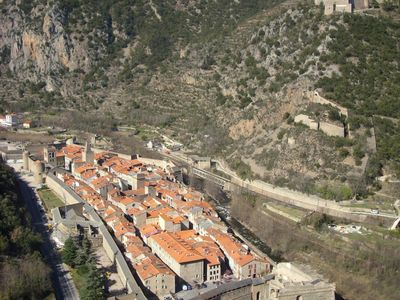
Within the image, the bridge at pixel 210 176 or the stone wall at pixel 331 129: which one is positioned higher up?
the stone wall at pixel 331 129

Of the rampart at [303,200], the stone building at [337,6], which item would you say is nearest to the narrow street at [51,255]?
the rampart at [303,200]

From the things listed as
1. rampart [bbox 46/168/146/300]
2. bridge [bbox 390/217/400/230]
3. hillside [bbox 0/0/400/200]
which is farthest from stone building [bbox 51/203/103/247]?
bridge [bbox 390/217/400/230]

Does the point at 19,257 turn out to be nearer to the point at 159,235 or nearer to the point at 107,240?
the point at 107,240

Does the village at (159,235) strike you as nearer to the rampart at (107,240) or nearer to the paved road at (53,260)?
the rampart at (107,240)

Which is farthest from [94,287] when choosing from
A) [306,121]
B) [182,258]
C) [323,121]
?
[306,121]

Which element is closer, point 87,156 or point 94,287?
point 94,287
